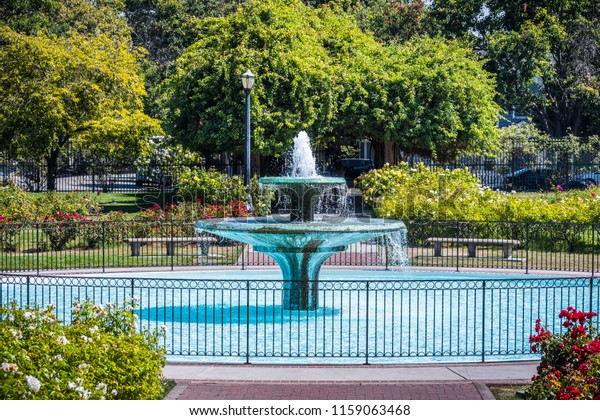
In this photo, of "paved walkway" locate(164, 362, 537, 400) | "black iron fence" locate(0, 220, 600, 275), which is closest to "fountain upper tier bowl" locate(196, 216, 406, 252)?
"paved walkway" locate(164, 362, 537, 400)

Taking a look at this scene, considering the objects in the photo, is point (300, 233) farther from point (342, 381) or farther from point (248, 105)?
point (248, 105)

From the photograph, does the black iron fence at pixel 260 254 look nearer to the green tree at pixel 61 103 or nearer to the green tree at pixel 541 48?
the green tree at pixel 61 103

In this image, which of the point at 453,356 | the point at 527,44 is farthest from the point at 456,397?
the point at 527,44

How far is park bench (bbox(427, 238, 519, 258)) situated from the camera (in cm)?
2345

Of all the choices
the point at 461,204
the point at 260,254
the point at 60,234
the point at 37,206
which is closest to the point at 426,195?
the point at 461,204

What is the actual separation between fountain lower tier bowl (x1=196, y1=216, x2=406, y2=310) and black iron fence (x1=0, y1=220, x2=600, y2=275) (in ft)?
16.5

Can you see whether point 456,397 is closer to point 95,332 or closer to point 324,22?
point 95,332

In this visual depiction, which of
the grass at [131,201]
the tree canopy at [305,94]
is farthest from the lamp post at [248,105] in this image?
the grass at [131,201]

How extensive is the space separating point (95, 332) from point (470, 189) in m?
19.4

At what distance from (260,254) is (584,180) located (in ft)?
76.5

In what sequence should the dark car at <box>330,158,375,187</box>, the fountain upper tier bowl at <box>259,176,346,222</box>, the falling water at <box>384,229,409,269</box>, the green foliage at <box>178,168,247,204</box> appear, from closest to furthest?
the fountain upper tier bowl at <box>259,176,346,222</box> < the falling water at <box>384,229,409,269</box> < the green foliage at <box>178,168,247,204</box> < the dark car at <box>330,158,375,187</box>

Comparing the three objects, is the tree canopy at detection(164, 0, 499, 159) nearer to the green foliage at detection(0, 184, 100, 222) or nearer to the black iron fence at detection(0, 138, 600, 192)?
the black iron fence at detection(0, 138, 600, 192)

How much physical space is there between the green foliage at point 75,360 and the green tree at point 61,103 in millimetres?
27991

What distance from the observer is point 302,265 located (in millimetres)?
17125
